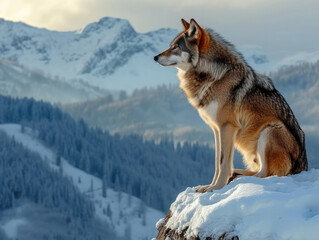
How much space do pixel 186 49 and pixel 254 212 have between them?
446 centimetres

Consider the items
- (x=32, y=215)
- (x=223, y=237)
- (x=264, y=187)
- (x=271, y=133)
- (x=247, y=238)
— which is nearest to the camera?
(x=247, y=238)

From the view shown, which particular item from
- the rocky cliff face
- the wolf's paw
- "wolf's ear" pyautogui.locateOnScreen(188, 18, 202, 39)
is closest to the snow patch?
the rocky cliff face

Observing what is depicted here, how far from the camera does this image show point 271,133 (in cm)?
1115

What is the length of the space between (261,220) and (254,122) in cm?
351

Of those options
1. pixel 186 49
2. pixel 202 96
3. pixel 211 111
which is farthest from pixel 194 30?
pixel 211 111

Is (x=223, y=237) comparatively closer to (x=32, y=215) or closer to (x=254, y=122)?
(x=254, y=122)

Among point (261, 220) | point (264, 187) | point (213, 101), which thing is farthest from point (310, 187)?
point (213, 101)

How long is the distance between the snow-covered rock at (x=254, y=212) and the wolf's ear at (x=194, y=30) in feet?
10.6

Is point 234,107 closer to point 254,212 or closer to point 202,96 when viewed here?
point 202,96

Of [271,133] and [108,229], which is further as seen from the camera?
[108,229]

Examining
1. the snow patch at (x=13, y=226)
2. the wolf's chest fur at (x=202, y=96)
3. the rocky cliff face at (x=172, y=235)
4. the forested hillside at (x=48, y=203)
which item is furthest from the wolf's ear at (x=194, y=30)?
the snow patch at (x=13, y=226)

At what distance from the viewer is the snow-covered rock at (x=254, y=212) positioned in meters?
7.93

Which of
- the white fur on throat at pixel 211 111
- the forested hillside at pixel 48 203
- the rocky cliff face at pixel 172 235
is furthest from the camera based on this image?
the forested hillside at pixel 48 203

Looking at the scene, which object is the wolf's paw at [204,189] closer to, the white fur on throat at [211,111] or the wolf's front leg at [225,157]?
the wolf's front leg at [225,157]
